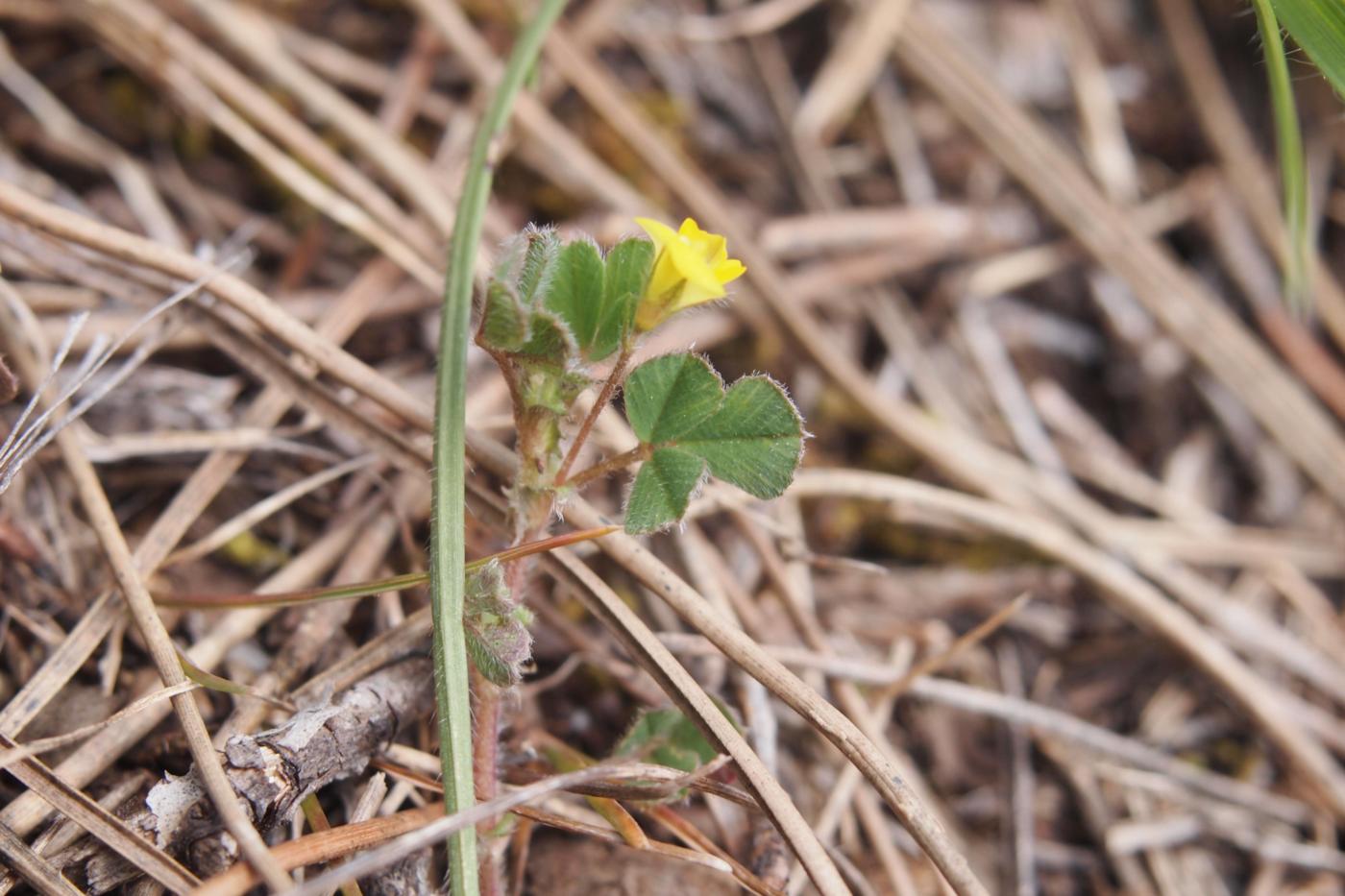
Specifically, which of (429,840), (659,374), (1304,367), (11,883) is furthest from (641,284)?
(1304,367)

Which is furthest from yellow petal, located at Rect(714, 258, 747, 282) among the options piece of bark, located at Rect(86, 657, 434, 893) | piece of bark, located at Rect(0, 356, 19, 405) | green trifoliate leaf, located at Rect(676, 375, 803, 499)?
piece of bark, located at Rect(0, 356, 19, 405)

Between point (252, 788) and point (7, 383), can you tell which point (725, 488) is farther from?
point (7, 383)

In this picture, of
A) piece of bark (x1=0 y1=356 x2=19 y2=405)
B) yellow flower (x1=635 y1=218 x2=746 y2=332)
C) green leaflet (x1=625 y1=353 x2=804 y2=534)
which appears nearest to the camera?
yellow flower (x1=635 y1=218 x2=746 y2=332)

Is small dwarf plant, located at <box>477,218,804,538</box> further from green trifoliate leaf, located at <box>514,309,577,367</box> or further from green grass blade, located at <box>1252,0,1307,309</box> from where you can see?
green grass blade, located at <box>1252,0,1307,309</box>

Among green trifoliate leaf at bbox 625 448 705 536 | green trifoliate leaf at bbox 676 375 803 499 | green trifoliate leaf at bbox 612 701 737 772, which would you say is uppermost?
green trifoliate leaf at bbox 676 375 803 499

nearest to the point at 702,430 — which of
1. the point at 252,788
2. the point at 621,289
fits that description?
the point at 621,289

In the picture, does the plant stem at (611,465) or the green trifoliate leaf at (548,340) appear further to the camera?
the plant stem at (611,465)

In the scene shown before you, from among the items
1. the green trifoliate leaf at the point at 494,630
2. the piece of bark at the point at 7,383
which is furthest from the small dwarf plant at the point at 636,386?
the piece of bark at the point at 7,383

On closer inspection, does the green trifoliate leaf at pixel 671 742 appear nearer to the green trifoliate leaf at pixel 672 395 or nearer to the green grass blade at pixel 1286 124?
the green trifoliate leaf at pixel 672 395
